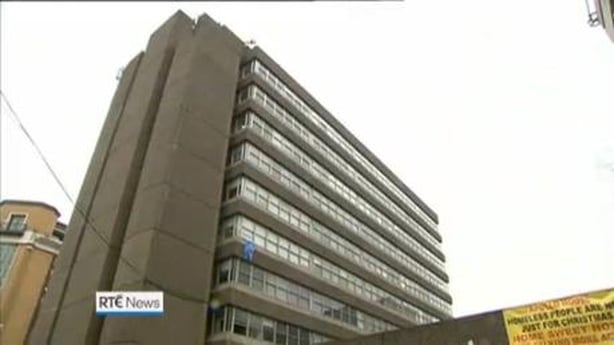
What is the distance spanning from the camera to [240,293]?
3066 cm

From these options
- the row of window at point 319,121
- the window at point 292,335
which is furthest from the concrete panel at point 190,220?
the row of window at point 319,121

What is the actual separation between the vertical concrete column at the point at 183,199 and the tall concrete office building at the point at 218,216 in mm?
84

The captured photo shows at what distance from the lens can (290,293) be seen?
35.2 m

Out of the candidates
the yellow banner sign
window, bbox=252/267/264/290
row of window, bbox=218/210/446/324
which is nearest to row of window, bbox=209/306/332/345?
window, bbox=252/267/264/290

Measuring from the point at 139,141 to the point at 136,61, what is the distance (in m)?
11.2

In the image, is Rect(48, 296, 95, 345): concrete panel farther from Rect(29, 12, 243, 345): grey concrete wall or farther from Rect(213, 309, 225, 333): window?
Rect(213, 309, 225, 333): window

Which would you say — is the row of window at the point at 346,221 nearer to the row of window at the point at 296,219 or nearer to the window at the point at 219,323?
the row of window at the point at 296,219

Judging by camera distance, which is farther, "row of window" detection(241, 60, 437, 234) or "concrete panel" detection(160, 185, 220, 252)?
"row of window" detection(241, 60, 437, 234)

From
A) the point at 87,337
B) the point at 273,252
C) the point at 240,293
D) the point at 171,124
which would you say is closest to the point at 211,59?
the point at 171,124

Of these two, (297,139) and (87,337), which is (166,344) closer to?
(87,337)

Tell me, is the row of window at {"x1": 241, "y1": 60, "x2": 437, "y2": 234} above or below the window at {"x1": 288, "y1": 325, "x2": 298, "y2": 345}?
above

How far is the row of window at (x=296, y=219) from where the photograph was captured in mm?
35156

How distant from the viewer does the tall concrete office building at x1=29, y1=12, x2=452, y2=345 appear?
1164 inches

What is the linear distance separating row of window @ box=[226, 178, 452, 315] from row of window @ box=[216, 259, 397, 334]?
4350 millimetres
